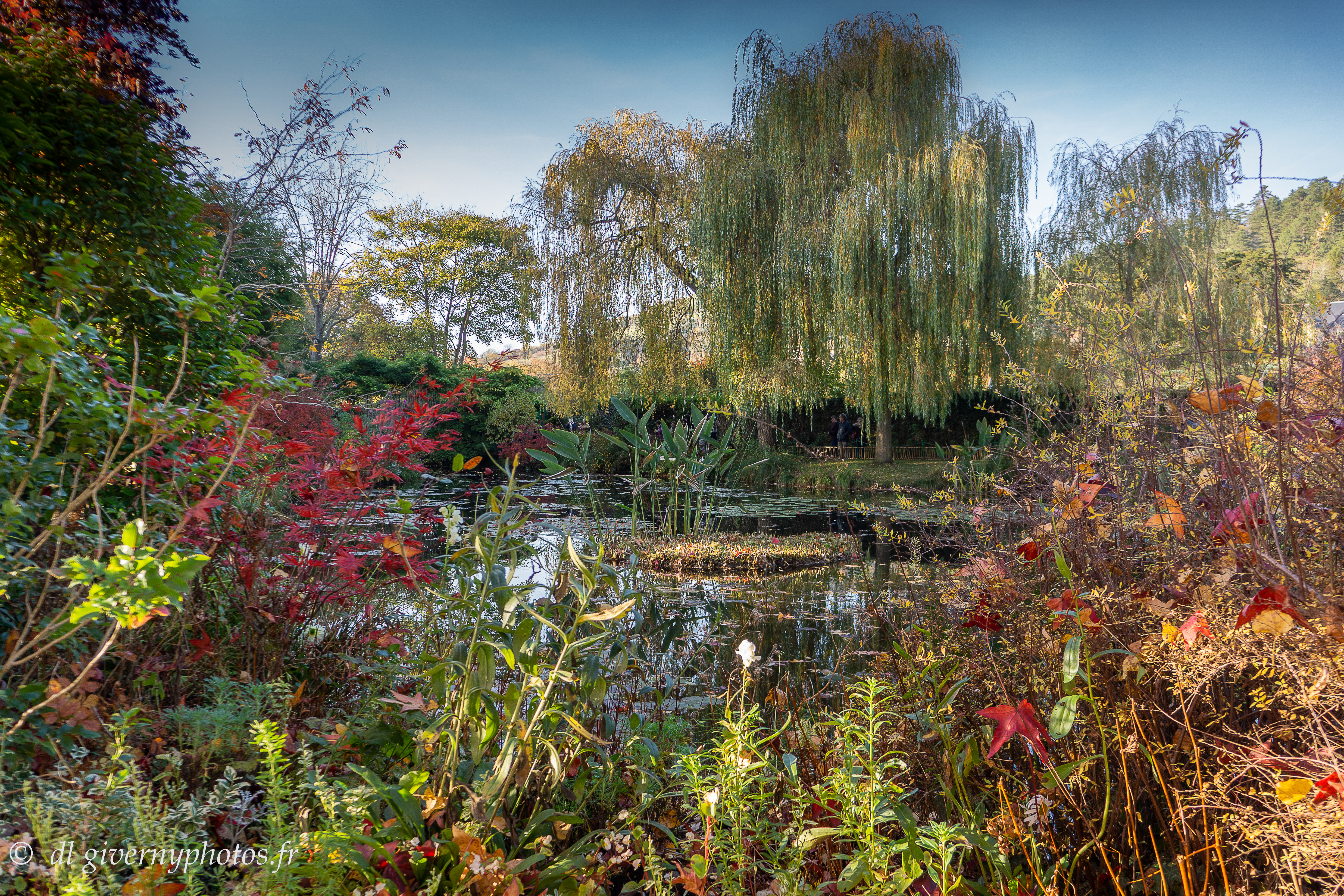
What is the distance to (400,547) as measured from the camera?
188 centimetres

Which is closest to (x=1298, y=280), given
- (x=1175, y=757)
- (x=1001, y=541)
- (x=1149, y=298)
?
(x=1149, y=298)

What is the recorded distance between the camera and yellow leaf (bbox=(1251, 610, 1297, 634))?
1.00 meters

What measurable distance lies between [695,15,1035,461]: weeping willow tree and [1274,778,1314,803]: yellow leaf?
342 inches

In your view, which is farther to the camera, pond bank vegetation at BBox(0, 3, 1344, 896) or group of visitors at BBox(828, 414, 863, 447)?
group of visitors at BBox(828, 414, 863, 447)

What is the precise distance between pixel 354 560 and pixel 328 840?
1.43 m

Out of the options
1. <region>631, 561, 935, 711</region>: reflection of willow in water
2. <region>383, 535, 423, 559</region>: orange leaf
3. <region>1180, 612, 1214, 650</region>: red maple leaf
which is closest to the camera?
<region>1180, 612, 1214, 650</region>: red maple leaf

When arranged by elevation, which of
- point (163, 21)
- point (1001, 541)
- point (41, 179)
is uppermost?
point (163, 21)

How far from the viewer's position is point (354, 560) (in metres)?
2.36

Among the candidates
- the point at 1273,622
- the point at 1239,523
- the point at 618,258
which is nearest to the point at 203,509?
the point at 1273,622

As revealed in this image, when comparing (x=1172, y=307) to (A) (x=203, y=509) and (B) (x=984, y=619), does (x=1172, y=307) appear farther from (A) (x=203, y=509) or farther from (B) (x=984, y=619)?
(A) (x=203, y=509)

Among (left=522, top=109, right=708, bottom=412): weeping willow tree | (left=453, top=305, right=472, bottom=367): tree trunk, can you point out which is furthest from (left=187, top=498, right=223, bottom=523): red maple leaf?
(left=453, top=305, right=472, bottom=367): tree trunk

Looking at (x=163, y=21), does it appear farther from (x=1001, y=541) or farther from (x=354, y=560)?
(x=1001, y=541)

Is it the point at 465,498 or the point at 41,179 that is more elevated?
the point at 41,179

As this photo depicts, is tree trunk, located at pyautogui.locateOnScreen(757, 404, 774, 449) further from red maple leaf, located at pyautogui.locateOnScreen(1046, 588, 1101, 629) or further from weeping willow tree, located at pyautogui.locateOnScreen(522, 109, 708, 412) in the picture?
red maple leaf, located at pyautogui.locateOnScreen(1046, 588, 1101, 629)
